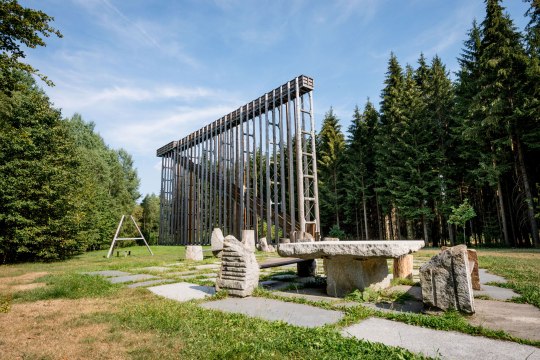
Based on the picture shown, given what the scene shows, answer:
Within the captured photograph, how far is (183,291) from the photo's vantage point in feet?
17.8

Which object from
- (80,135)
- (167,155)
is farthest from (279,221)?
(80,135)

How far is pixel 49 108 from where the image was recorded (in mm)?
14453

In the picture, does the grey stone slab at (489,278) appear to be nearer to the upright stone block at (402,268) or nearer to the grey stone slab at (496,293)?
the grey stone slab at (496,293)

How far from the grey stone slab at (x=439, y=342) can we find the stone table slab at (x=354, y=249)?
98 centimetres

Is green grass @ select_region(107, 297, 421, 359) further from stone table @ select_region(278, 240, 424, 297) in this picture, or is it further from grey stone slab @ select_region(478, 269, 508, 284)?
grey stone slab @ select_region(478, 269, 508, 284)

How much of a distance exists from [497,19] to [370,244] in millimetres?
20743

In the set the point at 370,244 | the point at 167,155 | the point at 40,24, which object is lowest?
the point at 370,244

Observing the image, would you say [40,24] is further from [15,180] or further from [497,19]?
[497,19]

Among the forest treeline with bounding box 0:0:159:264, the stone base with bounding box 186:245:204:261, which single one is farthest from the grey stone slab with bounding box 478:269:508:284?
the forest treeline with bounding box 0:0:159:264

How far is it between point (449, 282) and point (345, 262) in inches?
66.3

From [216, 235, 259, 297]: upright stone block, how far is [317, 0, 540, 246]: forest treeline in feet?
54.0

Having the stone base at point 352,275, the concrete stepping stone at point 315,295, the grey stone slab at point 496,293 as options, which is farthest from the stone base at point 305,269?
the grey stone slab at point 496,293

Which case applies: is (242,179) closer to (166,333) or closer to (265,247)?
(265,247)

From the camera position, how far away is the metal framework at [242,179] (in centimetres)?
1738
